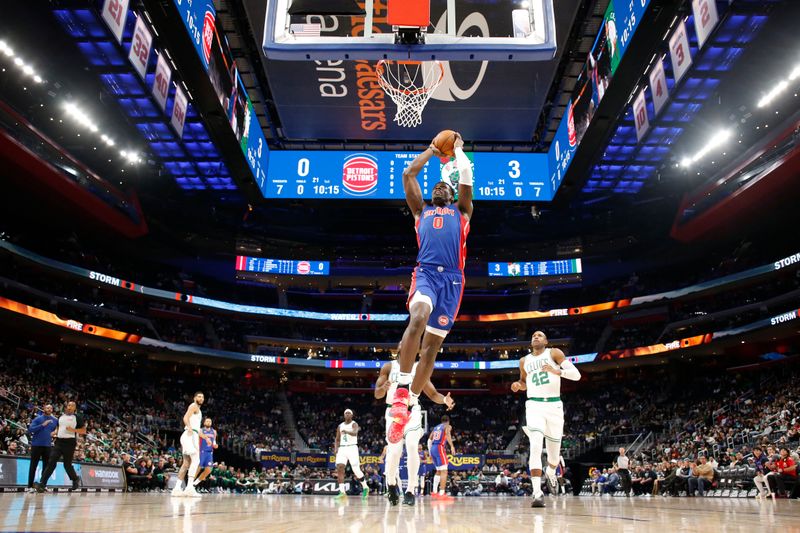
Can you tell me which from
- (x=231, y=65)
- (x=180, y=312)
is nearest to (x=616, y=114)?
(x=231, y=65)

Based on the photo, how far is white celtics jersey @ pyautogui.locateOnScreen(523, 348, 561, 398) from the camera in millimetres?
7797

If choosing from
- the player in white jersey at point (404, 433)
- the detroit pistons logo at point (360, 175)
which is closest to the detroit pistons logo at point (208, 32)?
the detroit pistons logo at point (360, 175)

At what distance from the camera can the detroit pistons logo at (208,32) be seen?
13.4 m

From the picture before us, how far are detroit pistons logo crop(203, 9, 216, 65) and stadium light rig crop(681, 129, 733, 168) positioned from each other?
58.2 feet

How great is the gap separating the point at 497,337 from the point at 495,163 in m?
23.3

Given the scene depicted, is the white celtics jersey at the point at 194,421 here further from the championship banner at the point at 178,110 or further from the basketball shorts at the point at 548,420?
the championship banner at the point at 178,110

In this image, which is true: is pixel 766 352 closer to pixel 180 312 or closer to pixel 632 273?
pixel 632 273

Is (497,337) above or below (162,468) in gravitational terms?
above

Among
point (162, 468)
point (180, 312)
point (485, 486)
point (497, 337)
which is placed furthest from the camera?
point (497, 337)

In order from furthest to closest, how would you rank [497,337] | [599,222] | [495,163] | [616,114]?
[497,337] < [599,222] < [495,163] < [616,114]

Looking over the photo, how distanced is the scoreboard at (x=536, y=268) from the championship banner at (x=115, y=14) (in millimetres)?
27368

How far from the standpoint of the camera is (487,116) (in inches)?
733

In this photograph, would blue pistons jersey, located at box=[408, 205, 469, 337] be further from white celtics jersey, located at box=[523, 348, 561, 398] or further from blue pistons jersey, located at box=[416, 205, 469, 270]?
white celtics jersey, located at box=[523, 348, 561, 398]

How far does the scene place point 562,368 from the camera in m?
7.48
